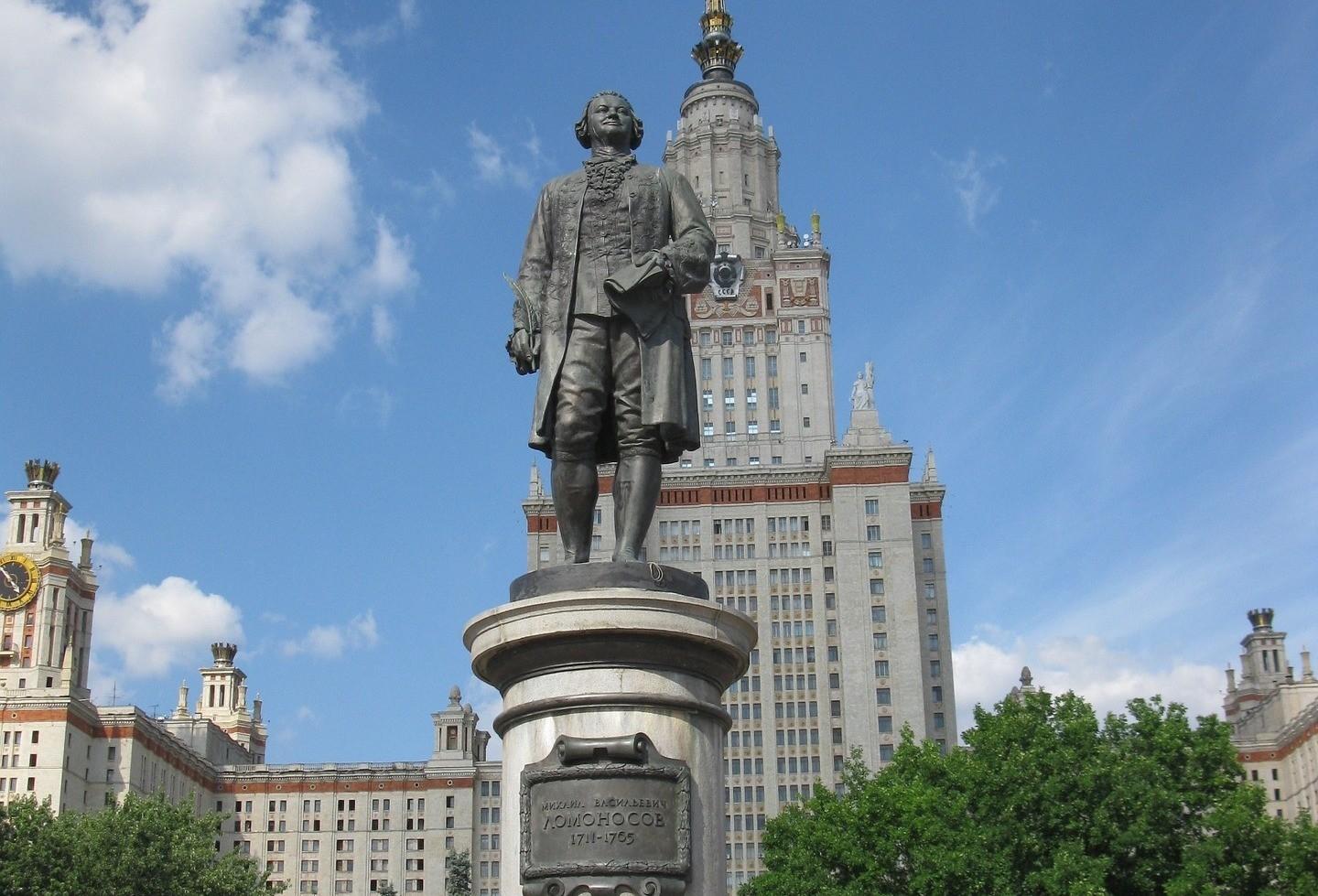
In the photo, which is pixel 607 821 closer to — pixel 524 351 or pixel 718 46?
pixel 524 351

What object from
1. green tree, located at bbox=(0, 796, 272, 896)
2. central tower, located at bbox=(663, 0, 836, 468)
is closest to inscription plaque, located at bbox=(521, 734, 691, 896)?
green tree, located at bbox=(0, 796, 272, 896)

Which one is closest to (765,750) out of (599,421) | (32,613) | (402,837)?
(402,837)

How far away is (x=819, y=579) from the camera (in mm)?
118750

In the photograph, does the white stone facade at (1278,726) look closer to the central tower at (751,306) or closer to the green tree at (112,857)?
the central tower at (751,306)

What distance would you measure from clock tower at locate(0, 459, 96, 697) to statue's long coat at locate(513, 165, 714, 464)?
112 m

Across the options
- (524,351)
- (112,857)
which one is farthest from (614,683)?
(112,857)

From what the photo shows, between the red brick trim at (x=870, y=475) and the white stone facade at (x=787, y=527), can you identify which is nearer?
the white stone facade at (x=787, y=527)

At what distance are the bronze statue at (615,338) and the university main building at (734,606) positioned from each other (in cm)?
9466

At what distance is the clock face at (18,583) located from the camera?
391 ft

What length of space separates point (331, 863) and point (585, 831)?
5237 inches

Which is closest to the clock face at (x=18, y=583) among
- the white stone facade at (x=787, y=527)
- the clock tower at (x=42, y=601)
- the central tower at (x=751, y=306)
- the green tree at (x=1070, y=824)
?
the clock tower at (x=42, y=601)

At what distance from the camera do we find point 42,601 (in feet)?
392

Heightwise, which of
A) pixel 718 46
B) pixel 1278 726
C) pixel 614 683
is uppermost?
pixel 718 46

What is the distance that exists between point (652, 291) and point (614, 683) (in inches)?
126
